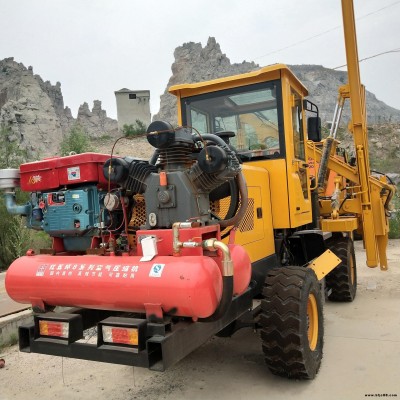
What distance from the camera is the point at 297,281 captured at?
3580mm

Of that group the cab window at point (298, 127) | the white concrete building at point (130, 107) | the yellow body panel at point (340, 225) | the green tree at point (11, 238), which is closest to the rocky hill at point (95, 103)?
the white concrete building at point (130, 107)

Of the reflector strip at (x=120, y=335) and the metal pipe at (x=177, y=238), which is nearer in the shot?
the reflector strip at (x=120, y=335)

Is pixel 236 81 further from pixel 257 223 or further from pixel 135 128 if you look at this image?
pixel 135 128

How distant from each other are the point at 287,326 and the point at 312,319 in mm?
609

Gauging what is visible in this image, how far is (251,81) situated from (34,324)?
9.80ft

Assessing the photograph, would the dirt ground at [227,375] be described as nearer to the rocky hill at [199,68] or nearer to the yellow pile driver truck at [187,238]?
the yellow pile driver truck at [187,238]

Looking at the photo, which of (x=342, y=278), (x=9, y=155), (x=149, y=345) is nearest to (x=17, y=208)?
(x=149, y=345)

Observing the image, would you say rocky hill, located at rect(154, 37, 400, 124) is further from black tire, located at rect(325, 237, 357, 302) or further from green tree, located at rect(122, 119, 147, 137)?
black tire, located at rect(325, 237, 357, 302)

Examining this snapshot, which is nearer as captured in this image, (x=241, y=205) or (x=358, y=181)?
(x=241, y=205)

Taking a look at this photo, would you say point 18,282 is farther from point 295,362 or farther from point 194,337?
point 295,362

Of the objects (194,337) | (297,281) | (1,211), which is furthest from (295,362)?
(1,211)

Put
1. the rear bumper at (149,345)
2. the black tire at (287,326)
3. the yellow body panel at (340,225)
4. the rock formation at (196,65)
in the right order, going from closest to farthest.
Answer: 1. the rear bumper at (149,345)
2. the black tire at (287,326)
3. the yellow body panel at (340,225)
4. the rock formation at (196,65)

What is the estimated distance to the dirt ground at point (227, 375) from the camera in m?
3.49

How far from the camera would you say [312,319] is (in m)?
3.92
